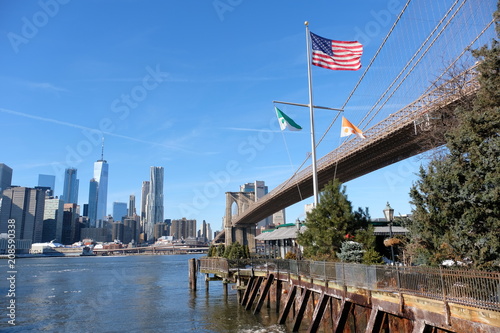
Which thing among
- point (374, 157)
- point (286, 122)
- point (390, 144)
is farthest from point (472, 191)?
point (374, 157)

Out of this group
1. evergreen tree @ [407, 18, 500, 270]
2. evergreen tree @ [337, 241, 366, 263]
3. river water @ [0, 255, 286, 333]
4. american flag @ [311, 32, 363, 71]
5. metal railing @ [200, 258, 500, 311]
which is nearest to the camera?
metal railing @ [200, 258, 500, 311]

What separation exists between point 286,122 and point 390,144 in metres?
16.9

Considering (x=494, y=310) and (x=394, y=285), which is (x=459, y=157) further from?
(x=494, y=310)

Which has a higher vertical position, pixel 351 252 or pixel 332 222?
pixel 332 222

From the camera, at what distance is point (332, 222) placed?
2255 cm

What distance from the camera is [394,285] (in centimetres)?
1340

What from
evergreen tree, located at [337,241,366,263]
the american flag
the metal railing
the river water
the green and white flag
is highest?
the american flag

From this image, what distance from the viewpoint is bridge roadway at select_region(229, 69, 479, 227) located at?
2034 centimetres

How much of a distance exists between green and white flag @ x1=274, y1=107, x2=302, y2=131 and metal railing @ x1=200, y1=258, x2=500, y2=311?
7.89 meters

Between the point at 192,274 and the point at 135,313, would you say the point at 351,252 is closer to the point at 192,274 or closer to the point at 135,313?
the point at 135,313

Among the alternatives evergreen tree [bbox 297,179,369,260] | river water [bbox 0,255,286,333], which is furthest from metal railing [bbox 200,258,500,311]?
river water [bbox 0,255,286,333]

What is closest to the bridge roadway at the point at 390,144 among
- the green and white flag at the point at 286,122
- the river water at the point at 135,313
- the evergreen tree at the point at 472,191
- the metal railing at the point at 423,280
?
the evergreen tree at the point at 472,191

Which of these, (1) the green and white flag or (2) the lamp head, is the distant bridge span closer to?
(2) the lamp head

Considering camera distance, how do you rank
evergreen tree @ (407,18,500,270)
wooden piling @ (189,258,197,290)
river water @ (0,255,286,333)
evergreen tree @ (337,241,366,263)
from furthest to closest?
wooden piling @ (189,258,197,290) → river water @ (0,255,286,333) → evergreen tree @ (337,241,366,263) → evergreen tree @ (407,18,500,270)
